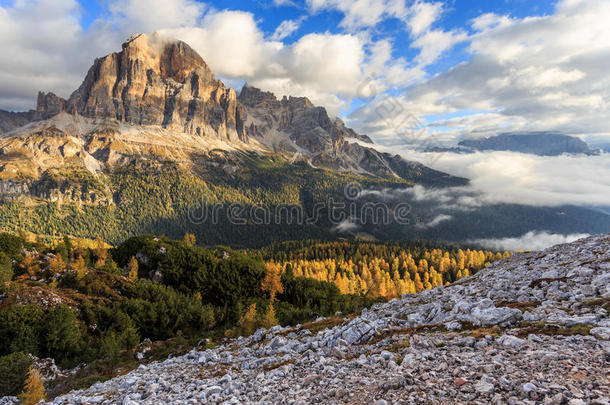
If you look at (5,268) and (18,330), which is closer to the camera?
(18,330)

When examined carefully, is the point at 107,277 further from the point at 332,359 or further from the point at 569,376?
the point at 569,376

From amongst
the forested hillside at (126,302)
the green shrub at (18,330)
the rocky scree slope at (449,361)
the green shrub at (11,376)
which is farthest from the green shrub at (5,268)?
the rocky scree slope at (449,361)

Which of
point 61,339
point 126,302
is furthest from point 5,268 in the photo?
point 61,339

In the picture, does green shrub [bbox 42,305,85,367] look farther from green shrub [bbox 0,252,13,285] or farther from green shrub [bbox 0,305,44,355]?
green shrub [bbox 0,252,13,285]

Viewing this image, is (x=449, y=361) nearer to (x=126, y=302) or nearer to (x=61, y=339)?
(x=61, y=339)

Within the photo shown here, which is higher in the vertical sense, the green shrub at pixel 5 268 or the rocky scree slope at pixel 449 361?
the rocky scree slope at pixel 449 361

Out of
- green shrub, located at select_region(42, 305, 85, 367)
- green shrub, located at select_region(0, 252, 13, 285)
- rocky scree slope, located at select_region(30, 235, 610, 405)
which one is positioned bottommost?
green shrub, located at select_region(42, 305, 85, 367)

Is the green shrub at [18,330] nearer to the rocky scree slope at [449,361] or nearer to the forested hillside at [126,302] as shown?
the forested hillside at [126,302]

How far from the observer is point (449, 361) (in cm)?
1105

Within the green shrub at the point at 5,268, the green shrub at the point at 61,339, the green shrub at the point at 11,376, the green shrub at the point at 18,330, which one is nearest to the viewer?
the green shrub at the point at 11,376

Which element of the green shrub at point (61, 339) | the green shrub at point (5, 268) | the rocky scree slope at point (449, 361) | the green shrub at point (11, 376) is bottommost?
the green shrub at point (61, 339)

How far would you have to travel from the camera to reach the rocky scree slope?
856cm

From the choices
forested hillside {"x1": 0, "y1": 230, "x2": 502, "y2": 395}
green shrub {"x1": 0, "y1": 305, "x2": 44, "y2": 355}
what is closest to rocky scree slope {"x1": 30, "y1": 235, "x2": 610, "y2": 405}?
forested hillside {"x1": 0, "y1": 230, "x2": 502, "y2": 395}

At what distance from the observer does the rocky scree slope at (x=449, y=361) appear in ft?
28.1
